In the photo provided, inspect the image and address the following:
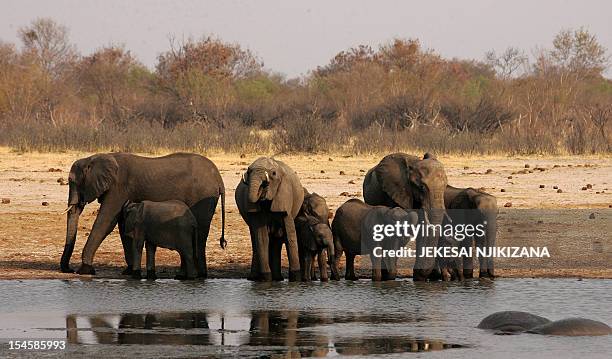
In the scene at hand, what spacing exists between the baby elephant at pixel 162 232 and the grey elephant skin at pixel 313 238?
117 cm

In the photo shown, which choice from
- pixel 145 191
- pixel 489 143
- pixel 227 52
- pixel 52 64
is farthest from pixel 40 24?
pixel 145 191

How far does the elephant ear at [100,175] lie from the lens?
46.2ft

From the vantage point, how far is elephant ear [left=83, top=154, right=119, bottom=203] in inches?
555

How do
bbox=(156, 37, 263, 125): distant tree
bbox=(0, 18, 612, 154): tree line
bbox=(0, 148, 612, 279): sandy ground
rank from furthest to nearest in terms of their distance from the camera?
bbox=(156, 37, 263, 125): distant tree
bbox=(0, 18, 612, 154): tree line
bbox=(0, 148, 612, 279): sandy ground

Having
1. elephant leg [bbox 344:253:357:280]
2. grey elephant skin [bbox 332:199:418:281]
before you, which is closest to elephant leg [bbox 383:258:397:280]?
grey elephant skin [bbox 332:199:418:281]

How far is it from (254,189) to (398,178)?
165cm

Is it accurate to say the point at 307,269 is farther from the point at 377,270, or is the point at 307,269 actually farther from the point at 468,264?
the point at 468,264

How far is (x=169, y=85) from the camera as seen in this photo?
5347cm

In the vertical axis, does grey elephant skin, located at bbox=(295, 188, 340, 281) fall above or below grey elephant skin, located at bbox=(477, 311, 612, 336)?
above

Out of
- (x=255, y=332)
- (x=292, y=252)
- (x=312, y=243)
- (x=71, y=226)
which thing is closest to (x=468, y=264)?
(x=312, y=243)

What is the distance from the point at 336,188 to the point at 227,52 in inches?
1470

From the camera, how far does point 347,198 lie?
20.6 metres

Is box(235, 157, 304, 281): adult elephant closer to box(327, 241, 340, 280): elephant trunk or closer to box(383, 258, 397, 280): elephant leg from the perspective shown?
box(327, 241, 340, 280): elephant trunk

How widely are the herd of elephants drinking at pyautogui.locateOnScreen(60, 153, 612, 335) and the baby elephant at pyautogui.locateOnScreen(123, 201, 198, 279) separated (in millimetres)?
11
